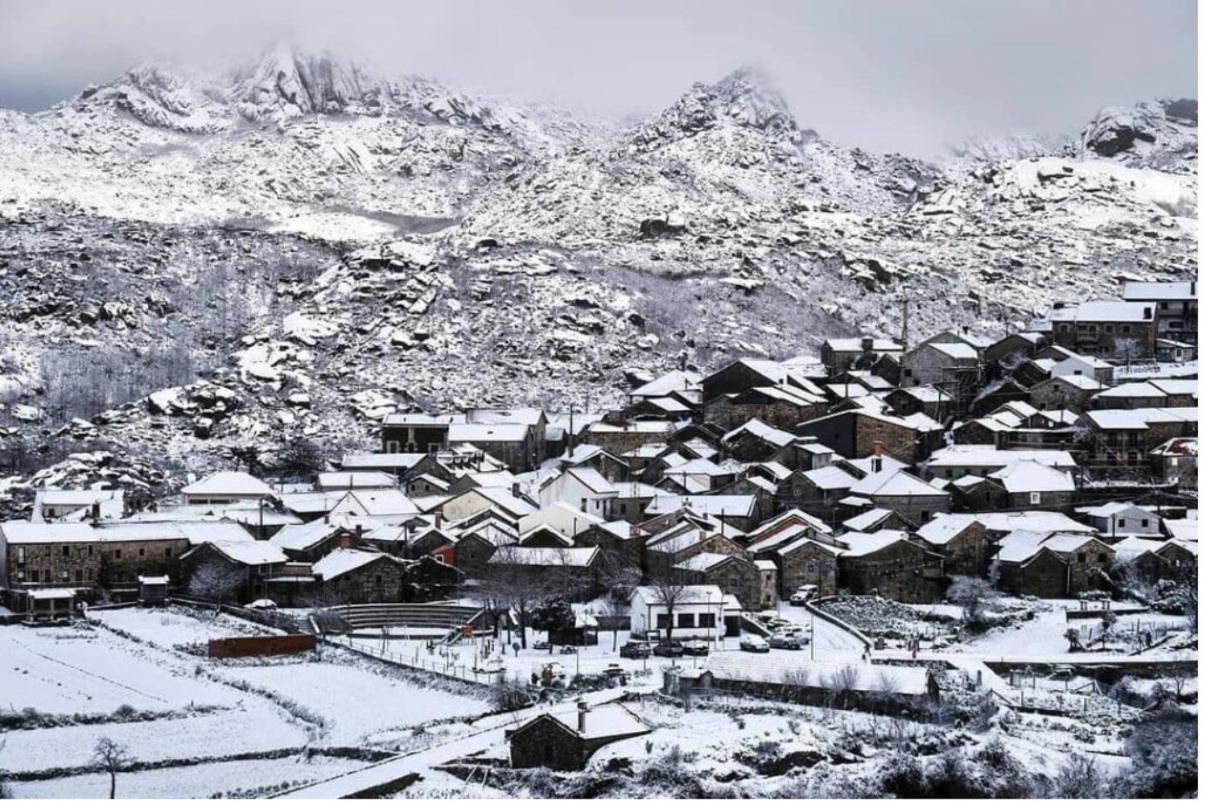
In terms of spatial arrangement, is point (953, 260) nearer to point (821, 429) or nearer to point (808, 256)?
point (808, 256)

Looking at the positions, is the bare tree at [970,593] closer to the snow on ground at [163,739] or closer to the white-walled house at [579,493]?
the white-walled house at [579,493]

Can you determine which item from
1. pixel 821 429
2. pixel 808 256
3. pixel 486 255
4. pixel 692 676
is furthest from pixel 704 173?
pixel 692 676

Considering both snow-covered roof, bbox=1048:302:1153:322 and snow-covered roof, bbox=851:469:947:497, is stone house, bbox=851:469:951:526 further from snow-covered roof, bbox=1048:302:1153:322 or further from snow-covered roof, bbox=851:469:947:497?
snow-covered roof, bbox=1048:302:1153:322

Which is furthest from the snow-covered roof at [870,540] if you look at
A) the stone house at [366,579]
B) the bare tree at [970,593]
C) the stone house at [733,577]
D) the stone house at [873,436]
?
the stone house at [366,579]

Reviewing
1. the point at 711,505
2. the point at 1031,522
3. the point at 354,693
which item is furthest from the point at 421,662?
the point at 1031,522

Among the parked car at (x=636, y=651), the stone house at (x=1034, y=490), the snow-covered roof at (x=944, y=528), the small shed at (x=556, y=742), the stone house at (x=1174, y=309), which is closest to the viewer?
the small shed at (x=556, y=742)

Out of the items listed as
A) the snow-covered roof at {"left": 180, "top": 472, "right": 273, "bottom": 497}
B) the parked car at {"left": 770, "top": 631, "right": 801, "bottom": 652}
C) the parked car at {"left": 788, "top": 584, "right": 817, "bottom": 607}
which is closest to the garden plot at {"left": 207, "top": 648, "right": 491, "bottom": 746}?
the parked car at {"left": 770, "top": 631, "right": 801, "bottom": 652}
